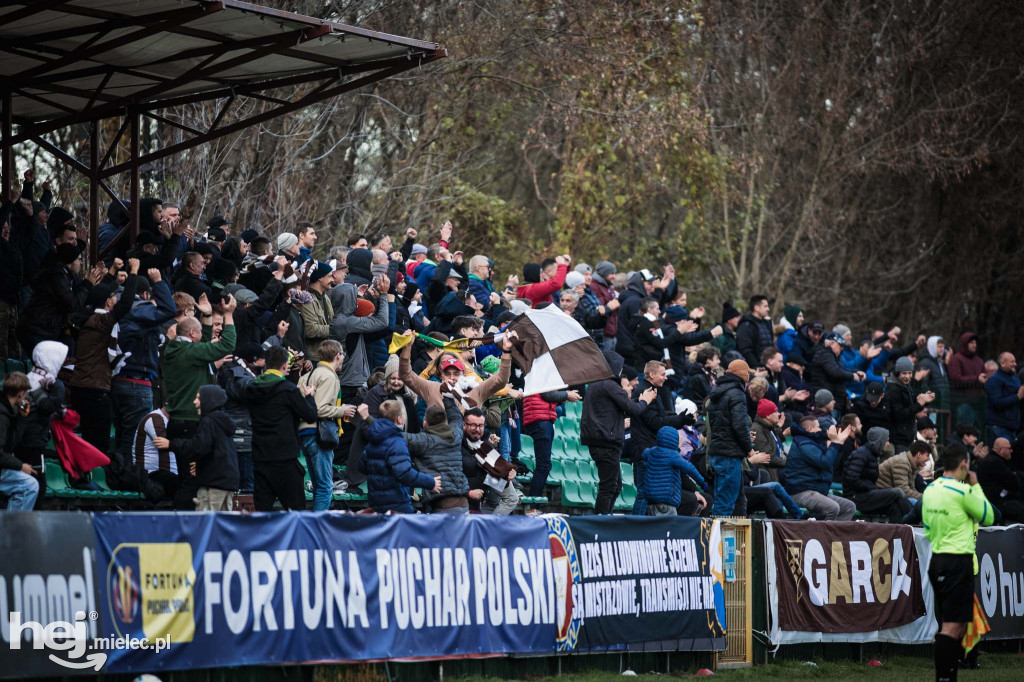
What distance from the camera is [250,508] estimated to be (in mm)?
13195

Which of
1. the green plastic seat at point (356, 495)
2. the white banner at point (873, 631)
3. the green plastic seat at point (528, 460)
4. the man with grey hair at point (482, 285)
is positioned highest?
the man with grey hair at point (482, 285)

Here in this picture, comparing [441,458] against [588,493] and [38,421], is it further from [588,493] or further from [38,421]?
[588,493]

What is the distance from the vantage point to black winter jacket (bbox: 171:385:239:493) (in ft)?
38.4

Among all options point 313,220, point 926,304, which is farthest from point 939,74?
point 313,220

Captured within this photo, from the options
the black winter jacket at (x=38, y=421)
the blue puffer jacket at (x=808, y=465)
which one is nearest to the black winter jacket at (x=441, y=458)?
the black winter jacket at (x=38, y=421)

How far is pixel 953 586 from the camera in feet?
41.1

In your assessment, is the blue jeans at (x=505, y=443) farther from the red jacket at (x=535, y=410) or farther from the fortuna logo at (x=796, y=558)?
the fortuna logo at (x=796, y=558)

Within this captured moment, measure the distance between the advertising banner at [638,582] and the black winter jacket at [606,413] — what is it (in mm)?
2107

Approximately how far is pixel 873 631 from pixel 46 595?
31.7ft

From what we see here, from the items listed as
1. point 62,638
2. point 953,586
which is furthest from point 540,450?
point 62,638

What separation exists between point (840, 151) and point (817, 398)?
54.0ft

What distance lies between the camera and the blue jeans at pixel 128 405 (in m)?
13.0

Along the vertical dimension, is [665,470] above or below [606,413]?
below

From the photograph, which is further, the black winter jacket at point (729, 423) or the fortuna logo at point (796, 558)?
the black winter jacket at point (729, 423)
